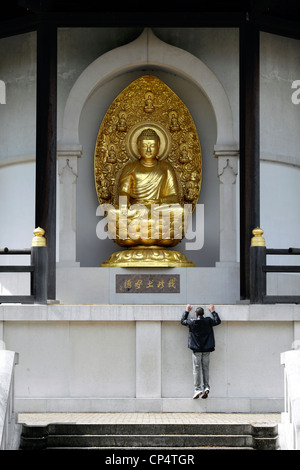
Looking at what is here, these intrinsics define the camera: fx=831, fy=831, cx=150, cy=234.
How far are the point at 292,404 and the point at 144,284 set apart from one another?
4.57 meters

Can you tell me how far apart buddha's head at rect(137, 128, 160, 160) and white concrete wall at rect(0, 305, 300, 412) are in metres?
3.77

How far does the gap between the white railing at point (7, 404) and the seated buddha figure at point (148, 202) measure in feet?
14.0

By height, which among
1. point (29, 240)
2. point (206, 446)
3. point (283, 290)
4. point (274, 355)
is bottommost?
point (206, 446)

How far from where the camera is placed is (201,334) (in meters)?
9.53

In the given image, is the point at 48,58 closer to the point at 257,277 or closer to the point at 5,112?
the point at 5,112

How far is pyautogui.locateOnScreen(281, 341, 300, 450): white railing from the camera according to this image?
292 inches

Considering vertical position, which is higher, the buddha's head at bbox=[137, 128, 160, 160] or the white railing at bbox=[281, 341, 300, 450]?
the buddha's head at bbox=[137, 128, 160, 160]

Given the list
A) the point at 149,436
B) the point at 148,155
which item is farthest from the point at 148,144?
the point at 149,436

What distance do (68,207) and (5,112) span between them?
1.96 metres

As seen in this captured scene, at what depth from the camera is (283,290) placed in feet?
40.2

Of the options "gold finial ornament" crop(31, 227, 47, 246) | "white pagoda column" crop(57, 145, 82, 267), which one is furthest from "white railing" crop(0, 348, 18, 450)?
"white pagoda column" crop(57, 145, 82, 267)

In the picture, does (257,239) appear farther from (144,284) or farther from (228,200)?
(144,284)

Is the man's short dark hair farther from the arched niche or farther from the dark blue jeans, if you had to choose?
the arched niche

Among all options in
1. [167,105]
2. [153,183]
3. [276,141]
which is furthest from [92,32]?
[276,141]
